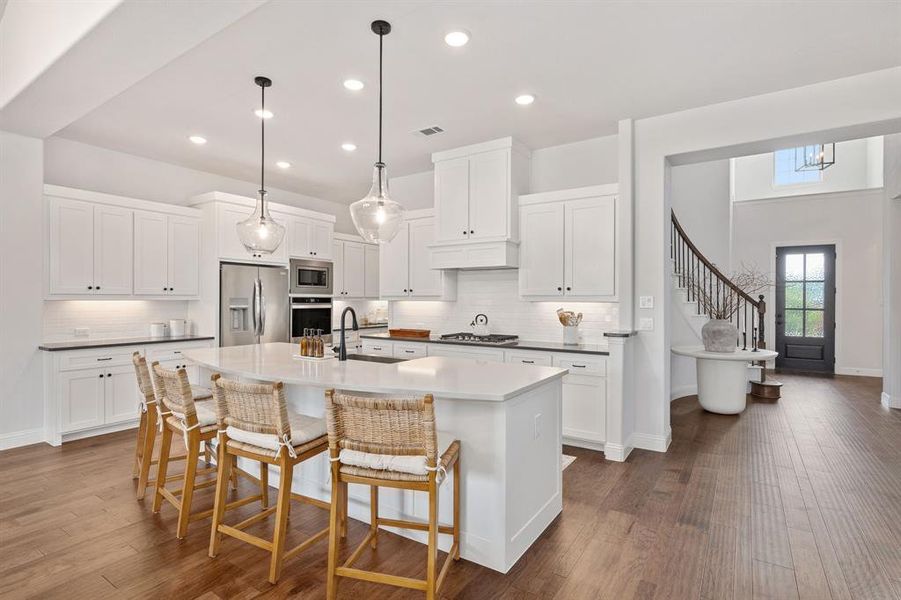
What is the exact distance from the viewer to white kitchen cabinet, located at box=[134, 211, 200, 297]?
16.6ft

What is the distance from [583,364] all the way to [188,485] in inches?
122

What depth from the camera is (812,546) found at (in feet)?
8.45

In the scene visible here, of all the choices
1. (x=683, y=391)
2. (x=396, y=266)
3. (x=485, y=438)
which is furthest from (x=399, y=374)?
(x=683, y=391)

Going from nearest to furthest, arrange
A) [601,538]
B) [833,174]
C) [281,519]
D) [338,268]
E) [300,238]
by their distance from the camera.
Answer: [281,519]
[601,538]
[300,238]
[338,268]
[833,174]

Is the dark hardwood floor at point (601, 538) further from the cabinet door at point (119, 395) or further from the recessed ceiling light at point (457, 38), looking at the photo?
the recessed ceiling light at point (457, 38)

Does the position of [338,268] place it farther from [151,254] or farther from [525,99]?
[525,99]

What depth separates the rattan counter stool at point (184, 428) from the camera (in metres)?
2.69

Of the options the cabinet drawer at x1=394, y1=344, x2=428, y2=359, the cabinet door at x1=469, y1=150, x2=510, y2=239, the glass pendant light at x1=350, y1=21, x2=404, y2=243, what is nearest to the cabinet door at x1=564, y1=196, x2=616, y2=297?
the cabinet door at x1=469, y1=150, x2=510, y2=239

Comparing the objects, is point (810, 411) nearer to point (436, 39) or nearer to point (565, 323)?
point (565, 323)

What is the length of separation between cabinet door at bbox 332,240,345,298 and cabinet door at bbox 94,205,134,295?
2597mm

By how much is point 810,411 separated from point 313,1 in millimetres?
6578

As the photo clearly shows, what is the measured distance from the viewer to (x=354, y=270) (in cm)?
740

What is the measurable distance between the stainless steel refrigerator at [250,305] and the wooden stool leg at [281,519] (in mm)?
3113

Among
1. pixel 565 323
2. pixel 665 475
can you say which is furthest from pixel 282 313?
pixel 665 475
